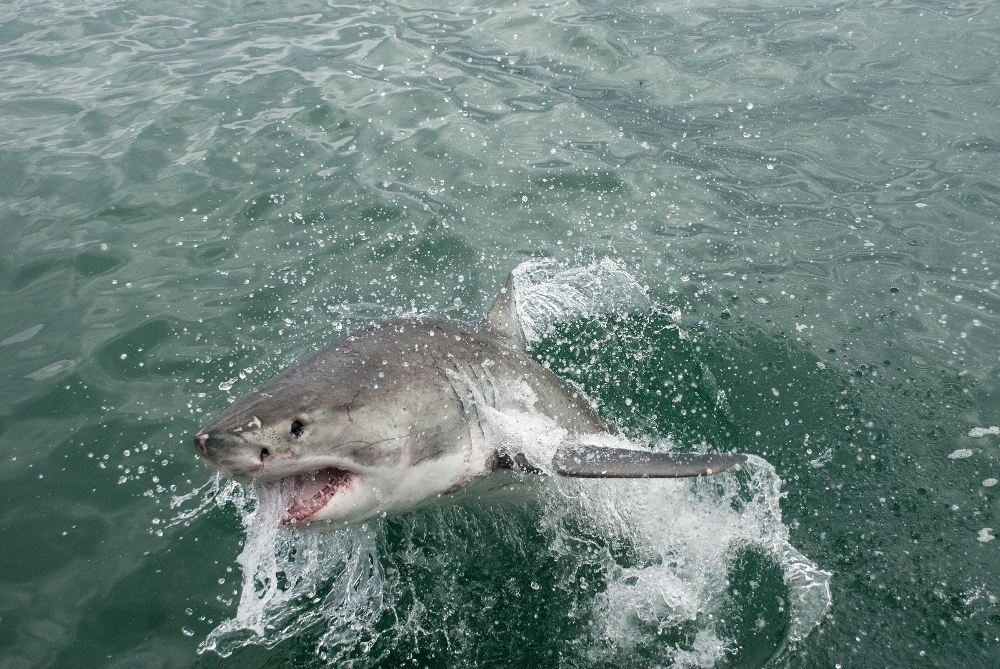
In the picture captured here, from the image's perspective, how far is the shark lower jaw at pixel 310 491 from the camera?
9.16 ft

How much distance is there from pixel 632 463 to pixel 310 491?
135cm

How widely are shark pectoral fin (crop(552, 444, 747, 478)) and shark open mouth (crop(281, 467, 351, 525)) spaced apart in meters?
0.98

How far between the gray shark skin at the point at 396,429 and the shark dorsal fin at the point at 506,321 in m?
0.07

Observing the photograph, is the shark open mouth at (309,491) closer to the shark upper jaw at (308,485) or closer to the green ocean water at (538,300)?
the shark upper jaw at (308,485)

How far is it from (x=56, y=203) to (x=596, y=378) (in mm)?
5509

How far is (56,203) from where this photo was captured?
7359mm

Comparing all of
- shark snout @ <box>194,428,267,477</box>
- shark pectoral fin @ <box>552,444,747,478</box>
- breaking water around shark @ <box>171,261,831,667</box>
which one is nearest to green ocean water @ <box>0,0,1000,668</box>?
breaking water around shark @ <box>171,261,831,667</box>

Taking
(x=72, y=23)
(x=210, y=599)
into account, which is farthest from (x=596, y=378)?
(x=72, y=23)

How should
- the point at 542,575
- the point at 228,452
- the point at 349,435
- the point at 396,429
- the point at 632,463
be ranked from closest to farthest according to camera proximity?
the point at 228,452 → the point at 349,435 → the point at 396,429 → the point at 632,463 → the point at 542,575

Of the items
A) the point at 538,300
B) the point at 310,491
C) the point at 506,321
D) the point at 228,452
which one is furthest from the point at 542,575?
the point at 538,300

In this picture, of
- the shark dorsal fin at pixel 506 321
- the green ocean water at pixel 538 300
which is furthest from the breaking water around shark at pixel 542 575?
the shark dorsal fin at pixel 506 321

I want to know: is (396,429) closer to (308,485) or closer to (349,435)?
(349,435)

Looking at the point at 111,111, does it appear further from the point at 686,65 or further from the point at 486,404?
the point at 486,404

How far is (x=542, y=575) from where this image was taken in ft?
12.8
